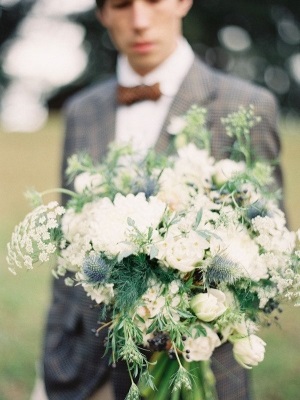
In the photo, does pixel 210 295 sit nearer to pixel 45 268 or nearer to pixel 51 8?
pixel 45 268

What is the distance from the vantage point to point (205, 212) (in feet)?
5.57

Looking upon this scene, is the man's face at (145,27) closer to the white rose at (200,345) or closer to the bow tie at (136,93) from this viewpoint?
the bow tie at (136,93)

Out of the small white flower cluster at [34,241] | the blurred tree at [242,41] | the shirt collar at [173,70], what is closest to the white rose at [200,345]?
the small white flower cluster at [34,241]

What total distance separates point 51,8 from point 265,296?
62.4ft

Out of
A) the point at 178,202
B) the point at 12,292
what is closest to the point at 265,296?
the point at 178,202

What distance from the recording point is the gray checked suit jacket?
2.34 meters

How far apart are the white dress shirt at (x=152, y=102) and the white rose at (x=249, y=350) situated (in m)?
1.00

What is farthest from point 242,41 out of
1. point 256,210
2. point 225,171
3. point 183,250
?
point 183,250

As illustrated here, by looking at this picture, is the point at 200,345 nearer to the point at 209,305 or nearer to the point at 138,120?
the point at 209,305

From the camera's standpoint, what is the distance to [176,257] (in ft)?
5.32

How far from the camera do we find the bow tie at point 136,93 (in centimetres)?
262

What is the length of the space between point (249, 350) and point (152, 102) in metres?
1.27

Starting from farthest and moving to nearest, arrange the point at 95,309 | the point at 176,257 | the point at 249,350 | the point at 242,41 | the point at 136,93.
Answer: the point at 242,41 → the point at 136,93 → the point at 95,309 → the point at 249,350 → the point at 176,257

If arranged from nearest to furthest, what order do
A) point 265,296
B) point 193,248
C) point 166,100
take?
point 193,248
point 265,296
point 166,100
